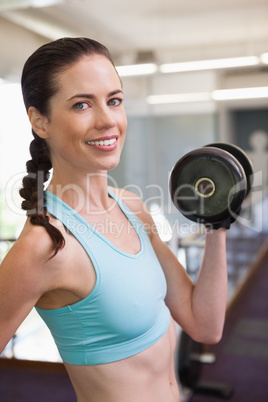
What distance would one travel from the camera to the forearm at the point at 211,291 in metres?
1.05

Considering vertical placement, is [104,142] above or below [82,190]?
above

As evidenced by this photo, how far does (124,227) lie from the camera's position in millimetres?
1075

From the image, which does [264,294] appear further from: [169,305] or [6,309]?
[6,309]

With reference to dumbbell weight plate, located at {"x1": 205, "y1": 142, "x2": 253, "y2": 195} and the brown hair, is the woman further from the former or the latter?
dumbbell weight plate, located at {"x1": 205, "y1": 142, "x2": 253, "y2": 195}

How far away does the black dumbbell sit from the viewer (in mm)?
944

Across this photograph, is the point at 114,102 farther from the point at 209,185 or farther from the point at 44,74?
the point at 209,185

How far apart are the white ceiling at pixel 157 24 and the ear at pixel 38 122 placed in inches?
159

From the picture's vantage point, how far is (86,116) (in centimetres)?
90

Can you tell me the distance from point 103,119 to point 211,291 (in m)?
0.47

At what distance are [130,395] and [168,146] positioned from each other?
31.5 feet

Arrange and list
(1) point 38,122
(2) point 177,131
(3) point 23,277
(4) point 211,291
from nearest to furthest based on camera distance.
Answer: (3) point 23,277
(1) point 38,122
(4) point 211,291
(2) point 177,131

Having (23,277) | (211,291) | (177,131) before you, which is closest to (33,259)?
(23,277)

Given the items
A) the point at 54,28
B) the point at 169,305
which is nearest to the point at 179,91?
the point at 54,28

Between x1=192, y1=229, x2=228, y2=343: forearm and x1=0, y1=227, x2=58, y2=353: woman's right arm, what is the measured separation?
1.23 ft
